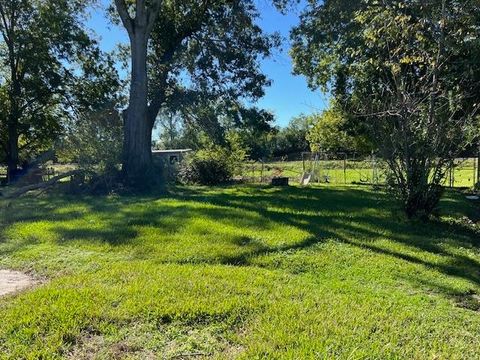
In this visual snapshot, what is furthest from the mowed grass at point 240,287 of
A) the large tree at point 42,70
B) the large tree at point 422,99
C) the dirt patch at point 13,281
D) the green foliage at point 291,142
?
the green foliage at point 291,142

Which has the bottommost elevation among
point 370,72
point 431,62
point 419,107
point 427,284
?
point 427,284

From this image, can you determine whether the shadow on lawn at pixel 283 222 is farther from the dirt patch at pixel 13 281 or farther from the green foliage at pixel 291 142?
the green foliage at pixel 291 142

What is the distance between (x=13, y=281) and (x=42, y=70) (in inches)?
743

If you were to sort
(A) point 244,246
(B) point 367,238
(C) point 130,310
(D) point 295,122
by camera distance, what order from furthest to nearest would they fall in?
1. (D) point 295,122
2. (B) point 367,238
3. (A) point 244,246
4. (C) point 130,310

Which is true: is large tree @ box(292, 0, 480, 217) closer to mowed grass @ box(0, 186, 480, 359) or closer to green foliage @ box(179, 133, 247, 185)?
mowed grass @ box(0, 186, 480, 359)

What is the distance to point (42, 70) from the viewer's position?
20.3 m

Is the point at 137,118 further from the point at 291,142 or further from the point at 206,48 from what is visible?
the point at 291,142

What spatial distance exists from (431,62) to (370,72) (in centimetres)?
480

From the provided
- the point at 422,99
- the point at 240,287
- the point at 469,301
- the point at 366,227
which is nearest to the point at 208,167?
the point at 366,227

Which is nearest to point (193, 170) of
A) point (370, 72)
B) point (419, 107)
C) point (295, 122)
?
point (370, 72)

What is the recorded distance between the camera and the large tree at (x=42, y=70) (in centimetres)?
1988

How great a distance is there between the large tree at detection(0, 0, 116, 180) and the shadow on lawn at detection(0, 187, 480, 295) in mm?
12360

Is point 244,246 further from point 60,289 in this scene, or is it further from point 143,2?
point 143,2

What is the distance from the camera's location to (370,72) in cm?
1205
